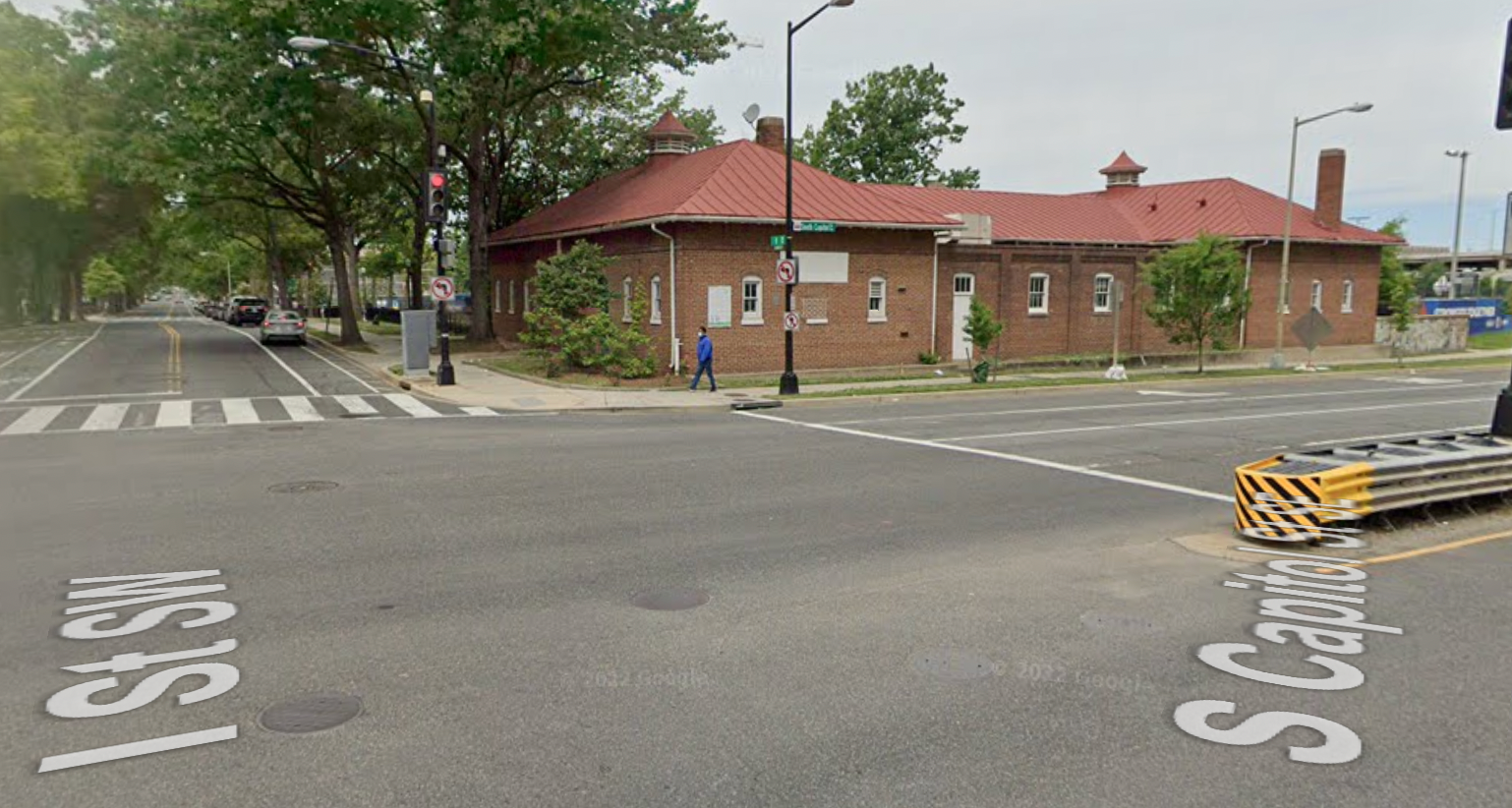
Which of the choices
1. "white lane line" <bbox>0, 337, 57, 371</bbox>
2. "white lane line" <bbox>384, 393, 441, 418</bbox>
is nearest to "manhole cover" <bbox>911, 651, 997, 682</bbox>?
"white lane line" <bbox>384, 393, 441, 418</bbox>

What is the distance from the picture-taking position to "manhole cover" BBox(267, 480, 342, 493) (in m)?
10.3

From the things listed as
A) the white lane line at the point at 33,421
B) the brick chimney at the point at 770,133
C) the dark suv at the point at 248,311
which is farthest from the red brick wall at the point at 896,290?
the dark suv at the point at 248,311

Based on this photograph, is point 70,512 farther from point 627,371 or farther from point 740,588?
point 627,371

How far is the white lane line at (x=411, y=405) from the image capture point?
59.1ft

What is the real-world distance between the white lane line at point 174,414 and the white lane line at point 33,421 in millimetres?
1627

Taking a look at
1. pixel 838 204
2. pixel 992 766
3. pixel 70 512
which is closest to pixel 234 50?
pixel 838 204

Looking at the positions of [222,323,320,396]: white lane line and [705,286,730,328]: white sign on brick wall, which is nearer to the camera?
[222,323,320,396]: white lane line

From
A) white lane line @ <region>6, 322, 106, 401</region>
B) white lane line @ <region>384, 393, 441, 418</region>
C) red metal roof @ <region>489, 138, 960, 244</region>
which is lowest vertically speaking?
white lane line @ <region>384, 393, 441, 418</region>

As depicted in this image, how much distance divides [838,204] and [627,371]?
8395mm

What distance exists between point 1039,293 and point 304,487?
28.8m

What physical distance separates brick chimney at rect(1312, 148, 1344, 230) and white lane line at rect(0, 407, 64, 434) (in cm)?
4369

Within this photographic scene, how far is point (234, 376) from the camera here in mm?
24844

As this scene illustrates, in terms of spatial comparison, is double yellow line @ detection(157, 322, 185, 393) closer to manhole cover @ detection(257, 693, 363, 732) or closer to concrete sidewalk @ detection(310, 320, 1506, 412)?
concrete sidewalk @ detection(310, 320, 1506, 412)

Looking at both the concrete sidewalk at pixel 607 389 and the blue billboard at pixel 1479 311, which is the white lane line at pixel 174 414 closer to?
the concrete sidewalk at pixel 607 389
